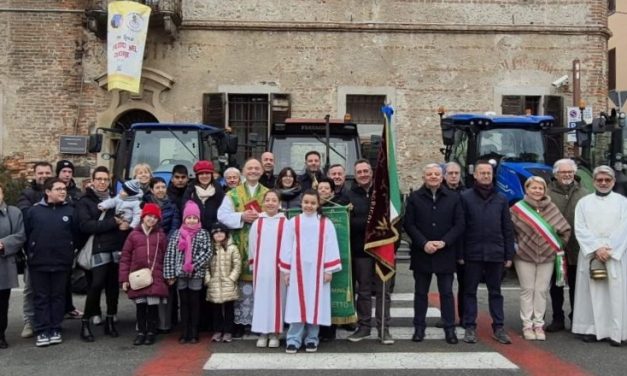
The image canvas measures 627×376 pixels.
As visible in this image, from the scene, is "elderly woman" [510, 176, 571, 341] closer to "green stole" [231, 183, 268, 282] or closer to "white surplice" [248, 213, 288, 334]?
"white surplice" [248, 213, 288, 334]

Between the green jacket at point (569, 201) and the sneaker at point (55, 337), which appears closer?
the sneaker at point (55, 337)

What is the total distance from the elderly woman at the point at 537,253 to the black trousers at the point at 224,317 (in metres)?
3.24

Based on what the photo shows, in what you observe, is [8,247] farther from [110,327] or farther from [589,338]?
[589,338]

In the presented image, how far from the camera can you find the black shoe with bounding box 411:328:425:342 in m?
6.95

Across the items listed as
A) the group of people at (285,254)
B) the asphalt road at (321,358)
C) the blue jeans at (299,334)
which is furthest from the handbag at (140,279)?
the blue jeans at (299,334)

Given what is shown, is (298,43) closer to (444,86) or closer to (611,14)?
(444,86)

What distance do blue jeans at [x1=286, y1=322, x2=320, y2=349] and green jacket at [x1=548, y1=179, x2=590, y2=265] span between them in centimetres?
314

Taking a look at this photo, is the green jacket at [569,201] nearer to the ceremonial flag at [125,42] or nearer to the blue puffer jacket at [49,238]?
the blue puffer jacket at [49,238]

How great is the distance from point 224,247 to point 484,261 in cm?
281

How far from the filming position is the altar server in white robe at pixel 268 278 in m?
6.64

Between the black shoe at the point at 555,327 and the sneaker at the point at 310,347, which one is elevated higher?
the black shoe at the point at 555,327

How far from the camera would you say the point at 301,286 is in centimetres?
655

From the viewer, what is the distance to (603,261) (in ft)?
22.7

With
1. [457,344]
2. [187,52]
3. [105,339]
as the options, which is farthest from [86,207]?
[187,52]
